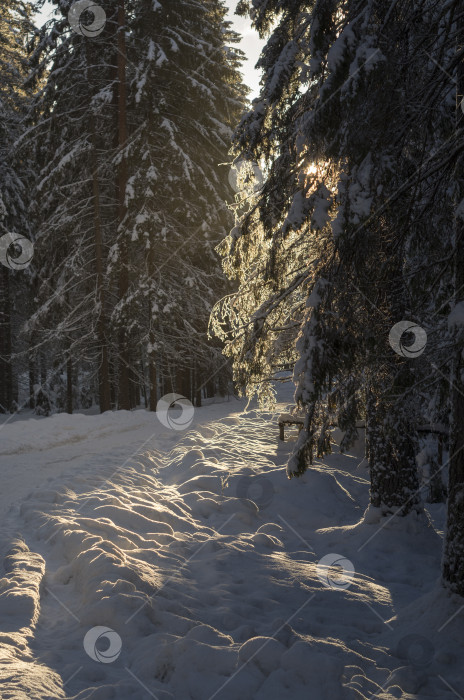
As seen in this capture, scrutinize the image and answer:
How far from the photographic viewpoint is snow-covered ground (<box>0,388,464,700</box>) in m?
3.73

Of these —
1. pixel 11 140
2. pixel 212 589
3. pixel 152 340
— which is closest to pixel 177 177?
pixel 152 340

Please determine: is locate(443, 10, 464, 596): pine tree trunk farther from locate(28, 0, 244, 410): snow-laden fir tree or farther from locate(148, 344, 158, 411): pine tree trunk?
locate(148, 344, 158, 411): pine tree trunk

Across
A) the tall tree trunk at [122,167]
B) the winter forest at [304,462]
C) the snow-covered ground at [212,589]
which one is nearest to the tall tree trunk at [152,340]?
the tall tree trunk at [122,167]

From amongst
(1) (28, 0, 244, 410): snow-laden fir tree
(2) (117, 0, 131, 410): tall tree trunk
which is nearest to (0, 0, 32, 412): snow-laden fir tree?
(1) (28, 0, 244, 410): snow-laden fir tree

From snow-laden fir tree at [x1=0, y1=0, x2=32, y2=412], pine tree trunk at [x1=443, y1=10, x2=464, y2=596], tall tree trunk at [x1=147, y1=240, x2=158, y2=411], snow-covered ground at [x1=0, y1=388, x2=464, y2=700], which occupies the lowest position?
snow-covered ground at [x1=0, y1=388, x2=464, y2=700]

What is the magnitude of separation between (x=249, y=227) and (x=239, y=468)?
5.09m

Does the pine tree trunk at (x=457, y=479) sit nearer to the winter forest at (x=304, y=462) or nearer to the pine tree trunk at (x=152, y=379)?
the winter forest at (x=304, y=462)

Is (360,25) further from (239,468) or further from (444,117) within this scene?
(239,468)

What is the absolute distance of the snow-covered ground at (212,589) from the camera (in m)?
3.73

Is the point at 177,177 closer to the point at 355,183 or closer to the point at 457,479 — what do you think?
the point at 355,183

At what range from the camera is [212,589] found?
17.3 ft

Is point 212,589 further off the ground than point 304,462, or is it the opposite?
point 304,462

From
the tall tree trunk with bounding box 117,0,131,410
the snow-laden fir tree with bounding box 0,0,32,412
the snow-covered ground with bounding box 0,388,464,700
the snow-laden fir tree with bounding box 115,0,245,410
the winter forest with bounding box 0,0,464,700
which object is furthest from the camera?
the snow-laden fir tree with bounding box 0,0,32,412

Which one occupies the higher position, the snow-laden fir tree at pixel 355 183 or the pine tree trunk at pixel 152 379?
the snow-laden fir tree at pixel 355 183
